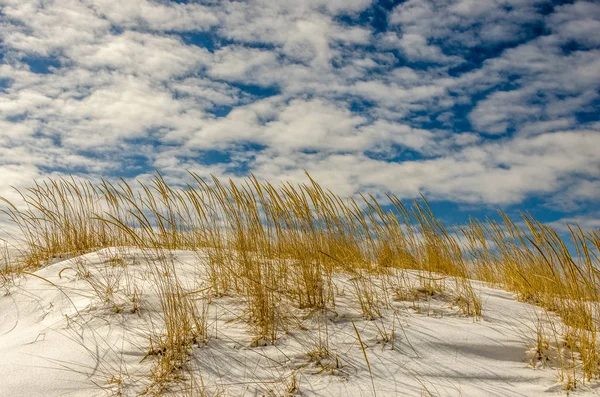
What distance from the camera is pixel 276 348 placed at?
2527mm

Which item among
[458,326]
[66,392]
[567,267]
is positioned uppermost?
[567,267]

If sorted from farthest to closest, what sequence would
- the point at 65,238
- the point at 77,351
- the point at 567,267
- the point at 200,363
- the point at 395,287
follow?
1. the point at 65,238
2. the point at 395,287
3. the point at 567,267
4. the point at 77,351
5. the point at 200,363

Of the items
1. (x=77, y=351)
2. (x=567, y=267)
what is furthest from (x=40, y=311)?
(x=567, y=267)

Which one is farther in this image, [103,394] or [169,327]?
[169,327]

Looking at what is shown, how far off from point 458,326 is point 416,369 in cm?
66

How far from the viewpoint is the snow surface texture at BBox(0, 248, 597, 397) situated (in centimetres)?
230

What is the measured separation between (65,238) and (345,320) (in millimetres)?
3652

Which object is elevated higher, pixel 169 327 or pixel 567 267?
pixel 567 267

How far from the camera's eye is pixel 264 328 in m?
2.64

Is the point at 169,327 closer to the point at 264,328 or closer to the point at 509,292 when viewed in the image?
the point at 264,328

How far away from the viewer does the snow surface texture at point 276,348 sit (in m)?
2.30

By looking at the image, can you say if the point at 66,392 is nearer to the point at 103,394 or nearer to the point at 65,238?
the point at 103,394

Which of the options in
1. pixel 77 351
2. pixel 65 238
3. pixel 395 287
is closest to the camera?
pixel 77 351

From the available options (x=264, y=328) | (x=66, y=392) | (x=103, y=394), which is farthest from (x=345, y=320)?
(x=66, y=392)
